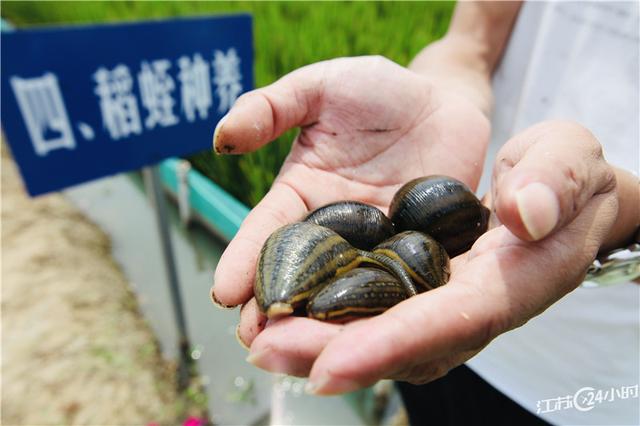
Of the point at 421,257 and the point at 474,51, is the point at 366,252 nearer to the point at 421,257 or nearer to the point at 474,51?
the point at 421,257

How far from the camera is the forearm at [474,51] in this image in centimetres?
178

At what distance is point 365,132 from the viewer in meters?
1.59

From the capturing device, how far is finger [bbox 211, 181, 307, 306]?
1.11 metres

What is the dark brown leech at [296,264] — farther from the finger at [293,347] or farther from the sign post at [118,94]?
the sign post at [118,94]

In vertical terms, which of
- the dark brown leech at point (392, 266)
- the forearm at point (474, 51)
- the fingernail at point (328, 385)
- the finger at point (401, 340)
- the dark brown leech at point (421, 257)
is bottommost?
the dark brown leech at point (392, 266)

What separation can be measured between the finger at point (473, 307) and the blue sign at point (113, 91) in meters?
1.67

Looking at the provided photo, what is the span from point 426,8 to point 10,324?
370cm

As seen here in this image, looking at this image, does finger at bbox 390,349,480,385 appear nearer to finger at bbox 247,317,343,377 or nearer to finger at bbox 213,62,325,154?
finger at bbox 247,317,343,377

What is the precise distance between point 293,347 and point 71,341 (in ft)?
7.03

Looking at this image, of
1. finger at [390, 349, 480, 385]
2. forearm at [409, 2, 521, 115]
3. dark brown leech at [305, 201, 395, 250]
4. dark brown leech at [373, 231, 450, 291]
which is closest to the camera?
finger at [390, 349, 480, 385]

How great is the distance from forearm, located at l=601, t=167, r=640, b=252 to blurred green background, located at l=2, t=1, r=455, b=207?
182 centimetres

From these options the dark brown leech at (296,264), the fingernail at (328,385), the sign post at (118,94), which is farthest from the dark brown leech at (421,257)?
the sign post at (118,94)

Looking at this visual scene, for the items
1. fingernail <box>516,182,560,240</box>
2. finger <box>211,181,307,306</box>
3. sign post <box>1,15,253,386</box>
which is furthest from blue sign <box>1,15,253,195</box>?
fingernail <box>516,182,560,240</box>

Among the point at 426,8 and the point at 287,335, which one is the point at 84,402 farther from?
the point at 426,8
